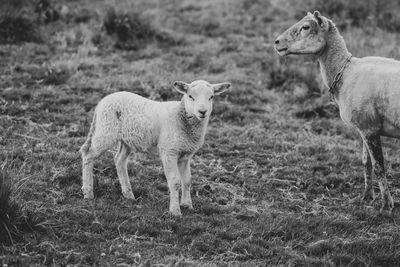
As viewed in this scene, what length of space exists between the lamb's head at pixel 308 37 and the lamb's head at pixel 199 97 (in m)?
1.46

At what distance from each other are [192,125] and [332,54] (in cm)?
245

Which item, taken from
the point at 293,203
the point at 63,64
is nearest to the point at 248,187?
the point at 293,203

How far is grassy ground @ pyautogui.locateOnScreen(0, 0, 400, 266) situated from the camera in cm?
597

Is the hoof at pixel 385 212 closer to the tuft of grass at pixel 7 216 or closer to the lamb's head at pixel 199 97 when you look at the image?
the lamb's head at pixel 199 97

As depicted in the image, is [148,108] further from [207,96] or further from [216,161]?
[216,161]

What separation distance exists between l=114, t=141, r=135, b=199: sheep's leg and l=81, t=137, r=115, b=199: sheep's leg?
354 mm

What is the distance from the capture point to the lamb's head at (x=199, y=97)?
643 cm

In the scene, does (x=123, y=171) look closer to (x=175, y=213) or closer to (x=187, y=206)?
(x=187, y=206)

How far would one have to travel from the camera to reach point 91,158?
714 cm

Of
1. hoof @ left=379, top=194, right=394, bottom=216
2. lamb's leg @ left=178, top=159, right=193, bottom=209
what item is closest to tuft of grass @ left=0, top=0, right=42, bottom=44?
lamb's leg @ left=178, top=159, right=193, bottom=209

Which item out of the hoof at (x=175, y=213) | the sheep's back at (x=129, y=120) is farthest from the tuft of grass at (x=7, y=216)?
the hoof at (x=175, y=213)

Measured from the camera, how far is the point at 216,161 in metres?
8.87

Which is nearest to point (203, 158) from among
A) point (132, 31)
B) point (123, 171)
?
point (123, 171)

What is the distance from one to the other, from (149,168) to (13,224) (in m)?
2.86
